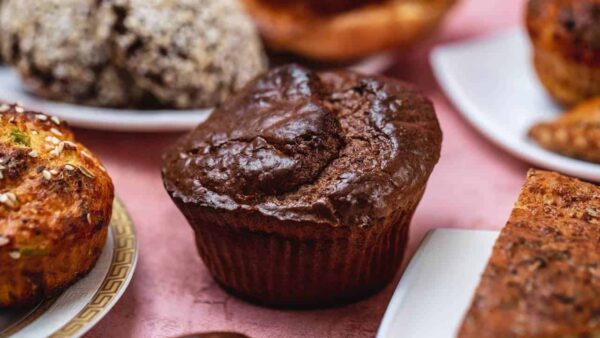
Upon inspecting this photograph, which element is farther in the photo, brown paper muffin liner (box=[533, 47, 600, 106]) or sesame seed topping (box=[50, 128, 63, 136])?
brown paper muffin liner (box=[533, 47, 600, 106])

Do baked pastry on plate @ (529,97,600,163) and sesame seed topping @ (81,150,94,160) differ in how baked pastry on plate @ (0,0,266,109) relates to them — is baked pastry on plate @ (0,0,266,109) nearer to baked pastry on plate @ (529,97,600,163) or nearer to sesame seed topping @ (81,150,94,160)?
sesame seed topping @ (81,150,94,160)

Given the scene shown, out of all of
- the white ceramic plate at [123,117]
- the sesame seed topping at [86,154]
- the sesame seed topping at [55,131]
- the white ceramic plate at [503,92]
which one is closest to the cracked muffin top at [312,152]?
the sesame seed topping at [86,154]

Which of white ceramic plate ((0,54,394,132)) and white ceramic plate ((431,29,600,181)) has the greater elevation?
white ceramic plate ((0,54,394,132))

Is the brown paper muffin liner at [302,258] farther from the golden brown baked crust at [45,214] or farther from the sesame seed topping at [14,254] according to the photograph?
the sesame seed topping at [14,254]

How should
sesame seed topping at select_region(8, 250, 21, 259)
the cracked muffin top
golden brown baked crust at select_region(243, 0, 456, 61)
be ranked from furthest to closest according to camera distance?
golden brown baked crust at select_region(243, 0, 456, 61) → the cracked muffin top → sesame seed topping at select_region(8, 250, 21, 259)

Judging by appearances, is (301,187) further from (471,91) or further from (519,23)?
(519,23)

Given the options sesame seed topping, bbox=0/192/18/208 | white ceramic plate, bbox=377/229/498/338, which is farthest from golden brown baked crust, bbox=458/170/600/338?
sesame seed topping, bbox=0/192/18/208

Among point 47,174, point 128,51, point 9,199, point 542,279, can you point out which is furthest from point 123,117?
point 542,279

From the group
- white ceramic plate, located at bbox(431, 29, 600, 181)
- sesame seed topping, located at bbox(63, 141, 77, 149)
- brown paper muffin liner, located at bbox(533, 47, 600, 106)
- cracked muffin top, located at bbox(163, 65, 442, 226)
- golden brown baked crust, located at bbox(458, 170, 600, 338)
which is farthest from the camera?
brown paper muffin liner, located at bbox(533, 47, 600, 106)
